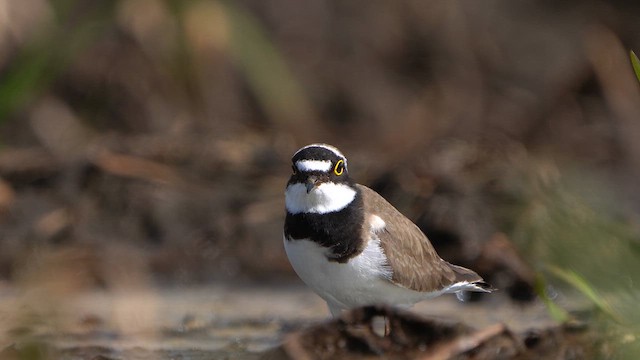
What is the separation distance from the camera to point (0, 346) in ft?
20.2

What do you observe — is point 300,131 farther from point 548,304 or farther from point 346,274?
point 548,304

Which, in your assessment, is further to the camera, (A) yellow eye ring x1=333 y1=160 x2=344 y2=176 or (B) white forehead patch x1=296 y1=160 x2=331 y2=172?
(A) yellow eye ring x1=333 y1=160 x2=344 y2=176

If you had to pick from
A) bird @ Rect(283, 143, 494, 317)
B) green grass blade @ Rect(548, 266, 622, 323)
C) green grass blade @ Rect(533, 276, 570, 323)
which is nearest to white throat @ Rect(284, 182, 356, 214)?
bird @ Rect(283, 143, 494, 317)

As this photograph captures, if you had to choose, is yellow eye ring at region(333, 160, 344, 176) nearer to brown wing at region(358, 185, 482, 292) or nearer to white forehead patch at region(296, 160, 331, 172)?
white forehead patch at region(296, 160, 331, 172)

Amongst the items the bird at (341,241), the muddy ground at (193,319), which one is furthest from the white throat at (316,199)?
the muddy ground at (193,319)

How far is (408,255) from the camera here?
6.29 metres

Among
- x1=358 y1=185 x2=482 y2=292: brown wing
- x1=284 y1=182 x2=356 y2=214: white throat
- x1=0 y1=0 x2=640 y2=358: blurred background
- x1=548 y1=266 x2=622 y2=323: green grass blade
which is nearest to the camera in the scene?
x1=548 y1=266 x2=622 y2=323: green grass blade

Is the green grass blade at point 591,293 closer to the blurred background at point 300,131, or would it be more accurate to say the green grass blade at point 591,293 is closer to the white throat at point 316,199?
the blurred background at point 300,131

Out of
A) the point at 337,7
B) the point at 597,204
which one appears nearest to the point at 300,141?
the point at 337,7

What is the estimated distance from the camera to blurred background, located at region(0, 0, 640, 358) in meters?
8.08

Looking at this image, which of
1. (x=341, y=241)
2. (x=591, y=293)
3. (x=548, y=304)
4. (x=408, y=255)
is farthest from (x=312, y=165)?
(x=591, y=293)

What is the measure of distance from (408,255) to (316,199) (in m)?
0.58

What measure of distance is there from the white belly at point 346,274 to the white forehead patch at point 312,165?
1.10 feet

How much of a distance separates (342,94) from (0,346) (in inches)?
267
